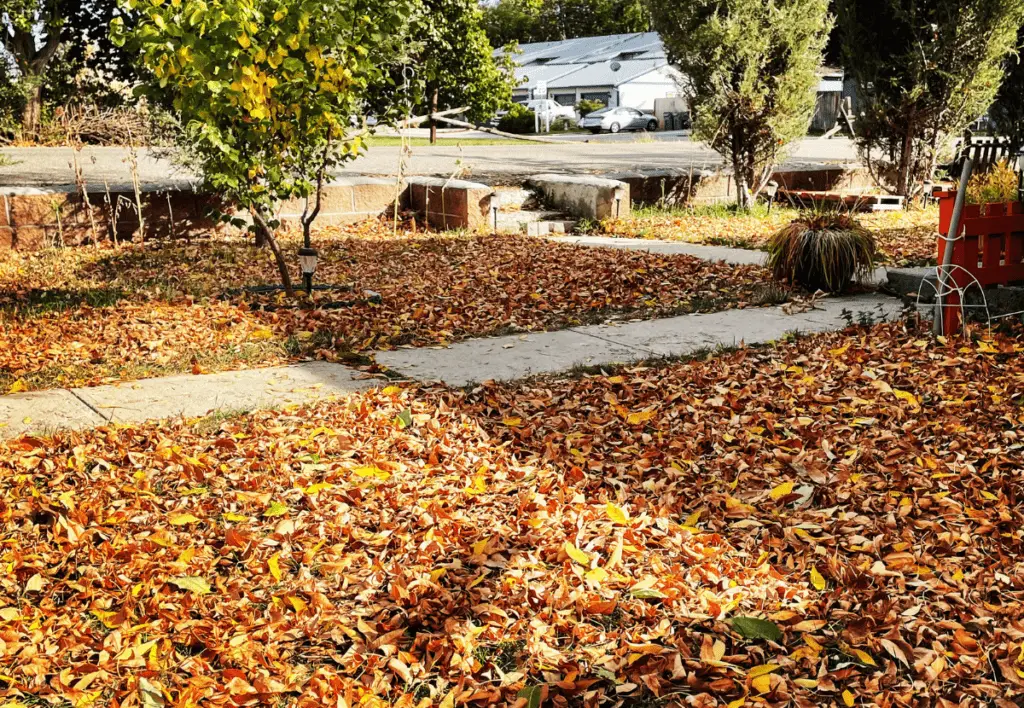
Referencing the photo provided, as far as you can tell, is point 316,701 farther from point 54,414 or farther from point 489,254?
point 489,254

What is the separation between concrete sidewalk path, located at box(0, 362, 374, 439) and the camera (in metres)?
4.56

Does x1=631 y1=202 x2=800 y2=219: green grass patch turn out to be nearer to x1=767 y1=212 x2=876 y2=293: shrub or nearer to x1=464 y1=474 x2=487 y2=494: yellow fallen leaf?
x1=767 y1=212 x2=876 y2=293: shrub

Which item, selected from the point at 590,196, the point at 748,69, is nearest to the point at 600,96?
the point at 748,69

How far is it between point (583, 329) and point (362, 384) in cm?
176

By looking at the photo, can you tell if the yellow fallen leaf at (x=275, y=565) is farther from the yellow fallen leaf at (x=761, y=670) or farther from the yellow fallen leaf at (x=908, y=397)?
the yellow fallen leaf at (x=908, y=397)

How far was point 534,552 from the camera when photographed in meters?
3.43

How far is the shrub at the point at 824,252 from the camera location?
7023mm

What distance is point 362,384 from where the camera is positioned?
5.18 metres

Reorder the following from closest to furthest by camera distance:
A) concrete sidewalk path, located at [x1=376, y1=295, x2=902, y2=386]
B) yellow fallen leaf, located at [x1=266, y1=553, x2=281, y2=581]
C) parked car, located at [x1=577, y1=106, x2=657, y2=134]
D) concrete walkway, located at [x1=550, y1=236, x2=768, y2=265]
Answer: yellow fallen leaf, located at [x1=266, y1=553, x2=281, y2=581] < concrete sidewalk path, located at [x1=376, y1=295, x2=902, y2=386] < concrete walkway, located at [x1=550, y1=236, x2=768, y2=265] < parked car, located at [x1=577, y1=106, x2=657, y2=134]

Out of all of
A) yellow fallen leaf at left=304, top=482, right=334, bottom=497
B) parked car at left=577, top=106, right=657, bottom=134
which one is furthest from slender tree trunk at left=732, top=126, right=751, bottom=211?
parked car at left=577, top=106, right=657, bottom=134

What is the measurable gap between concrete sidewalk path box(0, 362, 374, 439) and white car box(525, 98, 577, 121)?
34.6 metres

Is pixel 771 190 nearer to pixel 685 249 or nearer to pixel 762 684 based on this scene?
pixel 685 249

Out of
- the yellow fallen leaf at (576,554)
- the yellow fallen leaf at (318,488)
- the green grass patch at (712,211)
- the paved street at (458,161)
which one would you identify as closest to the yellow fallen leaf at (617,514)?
the yellow fallen leaf at (576,554)

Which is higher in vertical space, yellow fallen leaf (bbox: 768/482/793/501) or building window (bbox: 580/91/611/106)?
building window (bbox: 580/91/611/106)
